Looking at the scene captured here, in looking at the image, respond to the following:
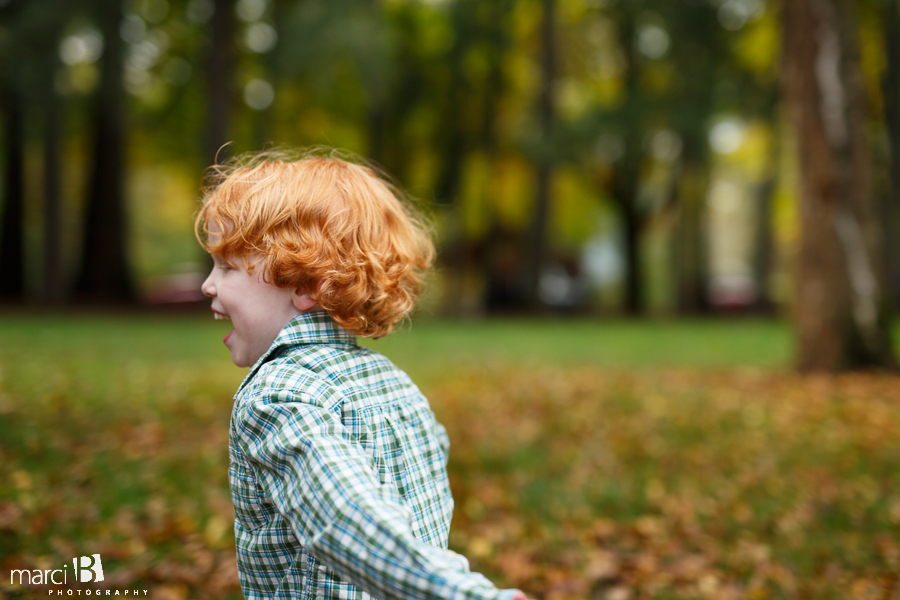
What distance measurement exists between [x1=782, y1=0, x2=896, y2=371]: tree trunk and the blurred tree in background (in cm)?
3

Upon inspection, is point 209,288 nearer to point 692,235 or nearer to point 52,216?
point 52,216

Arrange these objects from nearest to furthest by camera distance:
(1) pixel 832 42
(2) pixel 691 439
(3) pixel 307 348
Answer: (3) pixel 307 348 → (2) pixel 691 439 → (1) pixel 832 42

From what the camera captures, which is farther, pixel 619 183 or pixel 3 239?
pixel 619 183

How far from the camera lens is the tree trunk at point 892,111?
16828mm

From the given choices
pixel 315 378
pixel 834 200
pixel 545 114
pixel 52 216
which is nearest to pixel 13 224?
pixel 52 216

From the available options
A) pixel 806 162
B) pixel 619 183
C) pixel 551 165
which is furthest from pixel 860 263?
pixel 619 183

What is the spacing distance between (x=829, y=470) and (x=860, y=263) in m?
3.96

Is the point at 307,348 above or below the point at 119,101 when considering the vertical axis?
below

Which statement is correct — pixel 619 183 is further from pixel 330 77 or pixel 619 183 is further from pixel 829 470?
pixel 829 470

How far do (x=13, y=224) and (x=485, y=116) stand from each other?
14632 mm

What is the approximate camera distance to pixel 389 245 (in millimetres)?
1682

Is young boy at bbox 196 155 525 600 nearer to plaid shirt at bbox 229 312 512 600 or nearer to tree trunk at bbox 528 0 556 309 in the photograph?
plaid shirt at bbox 229 312 512 600

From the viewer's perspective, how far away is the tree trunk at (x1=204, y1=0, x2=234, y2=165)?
46.3 ft

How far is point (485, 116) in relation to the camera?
22438 mm
